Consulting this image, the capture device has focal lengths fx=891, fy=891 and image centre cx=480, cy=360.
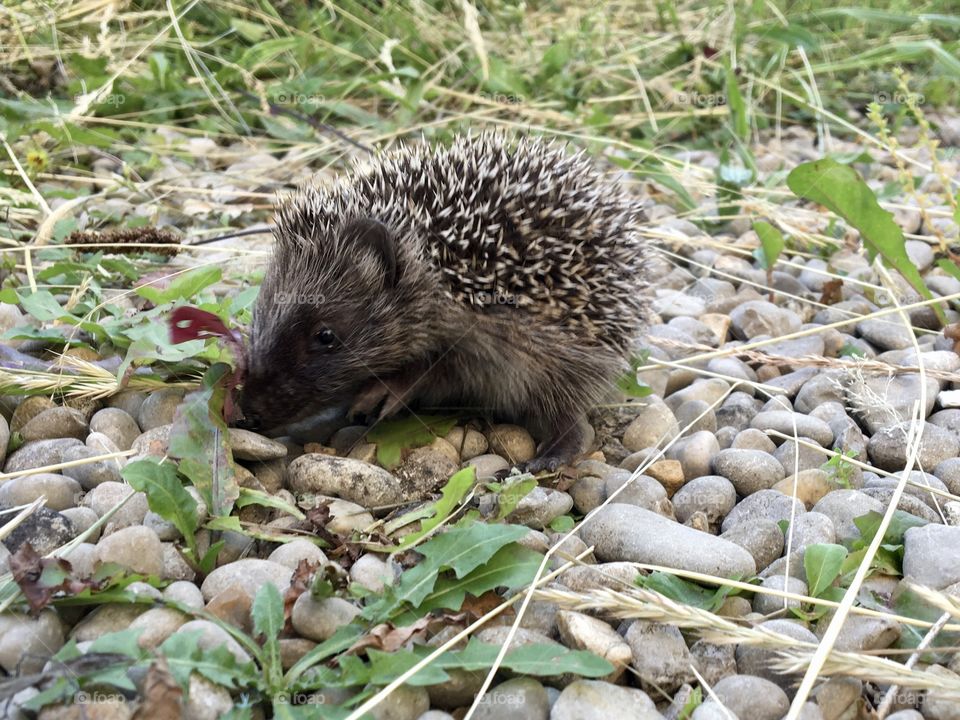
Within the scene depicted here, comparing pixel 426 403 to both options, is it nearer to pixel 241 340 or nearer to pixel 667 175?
pixel 241 340

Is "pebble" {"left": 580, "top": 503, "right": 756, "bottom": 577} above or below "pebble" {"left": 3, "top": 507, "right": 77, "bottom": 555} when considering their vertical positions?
below

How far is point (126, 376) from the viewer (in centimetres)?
397

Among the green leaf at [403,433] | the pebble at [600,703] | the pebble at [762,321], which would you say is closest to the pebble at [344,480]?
the green leaf at [403,433]

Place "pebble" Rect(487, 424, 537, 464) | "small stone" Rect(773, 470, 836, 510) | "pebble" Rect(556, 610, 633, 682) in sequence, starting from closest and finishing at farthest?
"pebble" Rect(556, 610, 633, 682) → "small stone" Rect(773, 470, 836, 510) → "pebble" Rect(487, 424, 537, 464)

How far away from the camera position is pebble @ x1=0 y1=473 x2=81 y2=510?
327cm

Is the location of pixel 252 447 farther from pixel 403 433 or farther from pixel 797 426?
pixel 797 426

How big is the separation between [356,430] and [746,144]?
4941mm

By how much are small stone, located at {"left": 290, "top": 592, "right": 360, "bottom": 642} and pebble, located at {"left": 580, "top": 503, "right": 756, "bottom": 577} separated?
1.05 m

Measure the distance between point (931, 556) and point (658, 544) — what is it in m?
0.99

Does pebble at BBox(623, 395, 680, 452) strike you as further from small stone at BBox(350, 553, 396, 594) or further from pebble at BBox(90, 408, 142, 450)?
pebble at BBox(90, 408, 142, 450)
